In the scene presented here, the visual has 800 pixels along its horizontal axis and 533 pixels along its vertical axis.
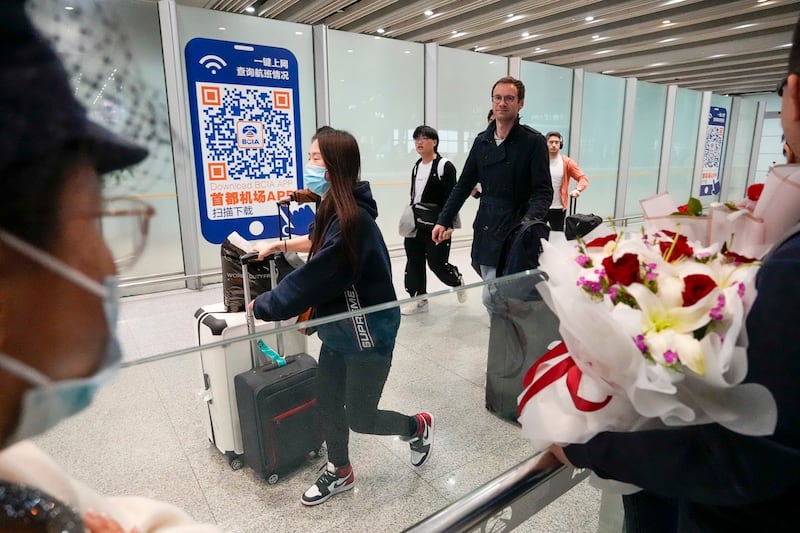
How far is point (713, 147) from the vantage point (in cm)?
1408

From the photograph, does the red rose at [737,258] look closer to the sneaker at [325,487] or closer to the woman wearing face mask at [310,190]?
the sneaker at [325,487]

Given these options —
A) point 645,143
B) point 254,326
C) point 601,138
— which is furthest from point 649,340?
point 645,143

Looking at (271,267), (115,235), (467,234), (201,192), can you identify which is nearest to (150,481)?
(115,235)

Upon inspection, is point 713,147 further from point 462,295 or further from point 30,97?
point 30,97

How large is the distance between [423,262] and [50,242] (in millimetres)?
4152

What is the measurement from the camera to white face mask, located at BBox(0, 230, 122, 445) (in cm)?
34

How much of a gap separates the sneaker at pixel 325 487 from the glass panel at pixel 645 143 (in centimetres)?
1065

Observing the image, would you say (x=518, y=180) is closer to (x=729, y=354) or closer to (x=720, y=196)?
(x=729, y=354)

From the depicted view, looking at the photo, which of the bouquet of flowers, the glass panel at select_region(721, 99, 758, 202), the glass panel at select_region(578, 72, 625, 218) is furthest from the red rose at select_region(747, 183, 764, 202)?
the glass panel at select_region(721, 99, 758, 202)

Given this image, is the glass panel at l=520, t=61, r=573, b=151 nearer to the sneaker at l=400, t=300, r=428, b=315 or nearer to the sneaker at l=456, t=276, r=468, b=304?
the sneaker at l=456, t=276, r=468, b=304

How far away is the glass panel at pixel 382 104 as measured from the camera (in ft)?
20.8

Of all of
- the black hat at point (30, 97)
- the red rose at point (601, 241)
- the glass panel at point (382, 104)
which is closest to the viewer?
the black hat at point (30, 97)

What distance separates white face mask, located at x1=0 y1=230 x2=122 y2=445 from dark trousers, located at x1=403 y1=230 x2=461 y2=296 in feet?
12.8

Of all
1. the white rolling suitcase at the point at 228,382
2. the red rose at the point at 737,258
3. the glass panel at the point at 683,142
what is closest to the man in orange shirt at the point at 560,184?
the white rolling suitcase at the point at 228,382
